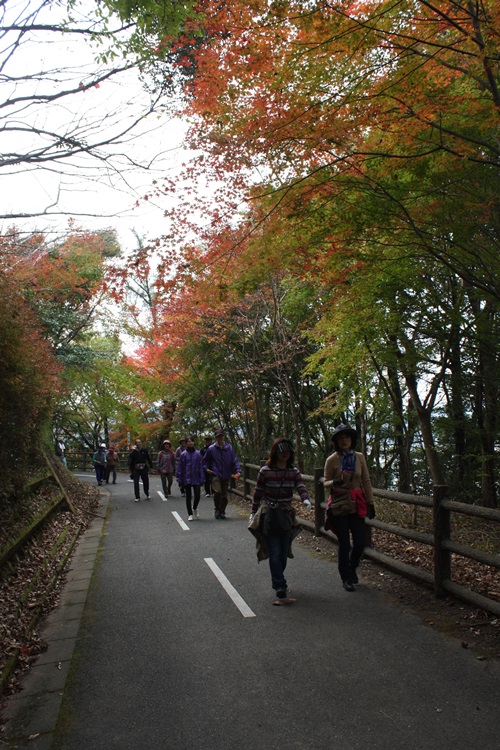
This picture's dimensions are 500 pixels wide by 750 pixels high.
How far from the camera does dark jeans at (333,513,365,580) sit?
6.41 metres

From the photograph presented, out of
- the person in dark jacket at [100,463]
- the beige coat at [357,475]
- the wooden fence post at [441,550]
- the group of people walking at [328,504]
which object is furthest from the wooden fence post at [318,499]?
the person in dark jacket at [100,463]

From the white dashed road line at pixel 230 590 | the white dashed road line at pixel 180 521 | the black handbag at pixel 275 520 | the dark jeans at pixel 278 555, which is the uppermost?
the black handbag at pixel 275 520

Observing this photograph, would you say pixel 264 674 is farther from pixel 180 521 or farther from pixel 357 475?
pixel 180 521

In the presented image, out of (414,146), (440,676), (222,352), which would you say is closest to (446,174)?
(414,146)

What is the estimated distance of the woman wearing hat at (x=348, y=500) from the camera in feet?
21.0

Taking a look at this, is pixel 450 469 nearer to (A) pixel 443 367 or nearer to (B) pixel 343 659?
(A) pixel 443 367

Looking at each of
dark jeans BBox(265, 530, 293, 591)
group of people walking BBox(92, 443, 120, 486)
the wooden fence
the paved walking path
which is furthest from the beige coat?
group of people walking BBox(92, 443, 120, 486)

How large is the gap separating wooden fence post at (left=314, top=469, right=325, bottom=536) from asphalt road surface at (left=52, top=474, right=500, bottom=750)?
7.14ft

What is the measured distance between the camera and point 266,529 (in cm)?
639

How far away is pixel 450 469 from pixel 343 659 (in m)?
9.74

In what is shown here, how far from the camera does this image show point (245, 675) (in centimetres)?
430

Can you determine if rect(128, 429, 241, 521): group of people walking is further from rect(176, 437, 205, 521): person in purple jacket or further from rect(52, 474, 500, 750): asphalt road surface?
rect(52, 474, 500, 750): asphalt road surface

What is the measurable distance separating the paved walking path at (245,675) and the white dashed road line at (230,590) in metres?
0.03

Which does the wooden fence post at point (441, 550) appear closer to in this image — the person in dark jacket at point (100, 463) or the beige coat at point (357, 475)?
the beige coat at point (357, 475)
